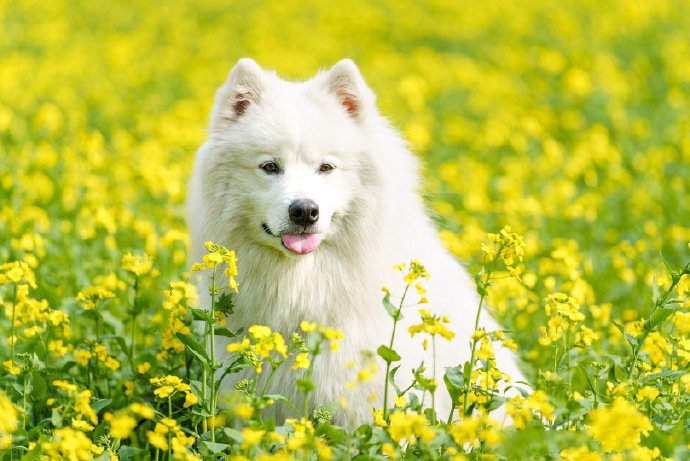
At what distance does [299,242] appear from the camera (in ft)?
13.3

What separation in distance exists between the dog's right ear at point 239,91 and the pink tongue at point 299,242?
653mm

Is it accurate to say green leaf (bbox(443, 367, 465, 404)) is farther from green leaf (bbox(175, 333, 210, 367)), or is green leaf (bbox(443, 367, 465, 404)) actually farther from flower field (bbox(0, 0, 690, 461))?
green leaf (bbox(175, 333, 210, 367))

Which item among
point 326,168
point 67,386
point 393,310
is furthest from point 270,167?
point 67,386

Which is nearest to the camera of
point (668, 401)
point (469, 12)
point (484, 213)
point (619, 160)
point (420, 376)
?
point (420, 376)

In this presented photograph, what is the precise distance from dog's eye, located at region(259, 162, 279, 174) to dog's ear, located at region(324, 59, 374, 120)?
17.4 inches

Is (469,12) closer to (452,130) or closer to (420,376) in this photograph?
(452,130)

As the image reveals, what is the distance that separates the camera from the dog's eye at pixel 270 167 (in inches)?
163

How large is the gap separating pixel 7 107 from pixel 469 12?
29.6 feet

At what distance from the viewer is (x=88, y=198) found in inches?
265

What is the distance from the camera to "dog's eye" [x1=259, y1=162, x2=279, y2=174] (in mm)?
4137

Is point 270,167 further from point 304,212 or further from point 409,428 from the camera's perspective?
point 409,428

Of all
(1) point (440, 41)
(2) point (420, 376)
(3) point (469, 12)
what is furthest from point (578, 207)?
(3) point (469, 12)

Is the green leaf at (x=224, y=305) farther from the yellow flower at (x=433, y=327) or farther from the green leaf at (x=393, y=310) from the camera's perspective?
the yellow flower at (x=433, y=327)

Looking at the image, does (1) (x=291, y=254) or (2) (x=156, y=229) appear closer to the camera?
(1) (x=291, y=254)
